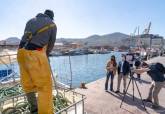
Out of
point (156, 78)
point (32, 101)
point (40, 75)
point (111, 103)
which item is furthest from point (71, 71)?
point (40, 75)

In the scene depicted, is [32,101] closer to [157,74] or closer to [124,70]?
[157,74]

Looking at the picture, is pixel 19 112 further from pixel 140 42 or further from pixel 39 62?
pixel 140 42

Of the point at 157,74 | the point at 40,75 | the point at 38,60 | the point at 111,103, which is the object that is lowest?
the point at 111,103

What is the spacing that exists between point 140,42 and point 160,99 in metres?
25.1

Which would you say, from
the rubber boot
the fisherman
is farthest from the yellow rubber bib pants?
the rubber boot

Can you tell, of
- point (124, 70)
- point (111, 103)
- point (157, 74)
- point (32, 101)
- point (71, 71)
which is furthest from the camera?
point (124, 70)

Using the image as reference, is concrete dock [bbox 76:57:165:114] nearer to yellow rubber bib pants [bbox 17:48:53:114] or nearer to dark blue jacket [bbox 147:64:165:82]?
dark blue jacket [bbox 147:64:165:82]

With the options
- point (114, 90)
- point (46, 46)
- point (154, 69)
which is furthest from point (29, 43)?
point (114, 90)

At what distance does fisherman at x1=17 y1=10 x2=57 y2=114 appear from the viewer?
454cm

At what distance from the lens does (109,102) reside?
997cm

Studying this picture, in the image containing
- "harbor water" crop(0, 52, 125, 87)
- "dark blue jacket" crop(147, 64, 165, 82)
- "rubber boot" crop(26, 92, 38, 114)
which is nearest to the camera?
"rubber boot" crop(26, 92, 38, 114)

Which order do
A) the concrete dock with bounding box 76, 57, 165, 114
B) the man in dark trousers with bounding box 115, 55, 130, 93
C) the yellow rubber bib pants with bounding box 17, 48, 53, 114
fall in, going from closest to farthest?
1. the yellow rubber bib pants with bounding box 17, 48, 53, 114
2. the concrete dock with bounding box 76, 57, 165, 114
3. the man in dark trousers with bounding box 115, 55, 130, 93

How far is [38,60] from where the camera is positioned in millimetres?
4527

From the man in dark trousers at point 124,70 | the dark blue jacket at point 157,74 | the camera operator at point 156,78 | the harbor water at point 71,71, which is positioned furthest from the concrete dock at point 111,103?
the harbor water at point 71,71
